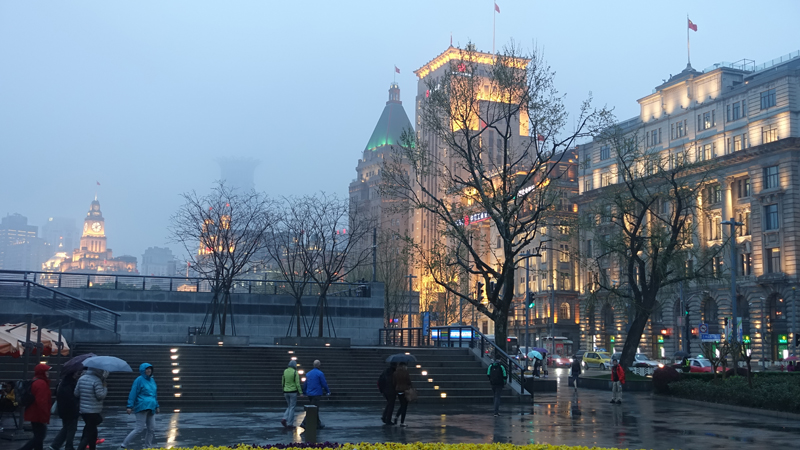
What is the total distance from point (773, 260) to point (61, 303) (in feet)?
190

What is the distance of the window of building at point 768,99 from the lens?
2655 inches

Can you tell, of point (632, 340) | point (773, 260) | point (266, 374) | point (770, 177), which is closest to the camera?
point (266, 374)

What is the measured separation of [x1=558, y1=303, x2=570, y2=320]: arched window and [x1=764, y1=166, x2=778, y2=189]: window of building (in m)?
36.5

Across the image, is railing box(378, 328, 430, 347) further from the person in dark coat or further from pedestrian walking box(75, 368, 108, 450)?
pedestrian walking box(75, 368, 108, 450)

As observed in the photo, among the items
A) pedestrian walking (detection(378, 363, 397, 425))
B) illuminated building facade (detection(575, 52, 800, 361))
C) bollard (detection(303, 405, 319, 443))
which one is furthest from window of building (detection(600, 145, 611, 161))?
bollard (detection(303, 405, 319, 443))

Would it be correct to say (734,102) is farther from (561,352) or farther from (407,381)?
(407,381)

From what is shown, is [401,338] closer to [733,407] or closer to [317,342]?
[317,342]

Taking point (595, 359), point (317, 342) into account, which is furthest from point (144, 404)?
point (595, 359)

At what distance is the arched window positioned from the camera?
10062cm

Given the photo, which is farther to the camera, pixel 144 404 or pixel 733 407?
pixel 733 407

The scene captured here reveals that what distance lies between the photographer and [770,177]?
68.4m

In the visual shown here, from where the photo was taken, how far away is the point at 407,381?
1986 centimetres

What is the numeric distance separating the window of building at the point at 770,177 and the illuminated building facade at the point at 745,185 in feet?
0.28

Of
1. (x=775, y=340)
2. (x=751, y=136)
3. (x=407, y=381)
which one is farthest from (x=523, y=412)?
(x=751, y=136)
